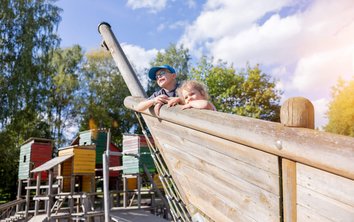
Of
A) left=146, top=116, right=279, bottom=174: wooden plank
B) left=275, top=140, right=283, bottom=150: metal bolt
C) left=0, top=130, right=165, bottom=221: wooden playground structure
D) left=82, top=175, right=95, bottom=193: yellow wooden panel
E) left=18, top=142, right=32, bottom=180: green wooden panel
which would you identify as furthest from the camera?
left=18, top=142, right=32, bottom=180: green wooden panel

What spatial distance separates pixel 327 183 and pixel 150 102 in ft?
6.49

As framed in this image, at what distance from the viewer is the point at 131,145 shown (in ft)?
51.6

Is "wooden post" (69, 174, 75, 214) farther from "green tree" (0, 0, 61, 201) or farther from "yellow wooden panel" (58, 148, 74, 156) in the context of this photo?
"green tree" (0, 0, 61, 201)

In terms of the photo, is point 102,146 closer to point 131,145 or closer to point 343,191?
point 131,145

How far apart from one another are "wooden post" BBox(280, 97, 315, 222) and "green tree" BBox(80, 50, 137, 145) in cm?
2865

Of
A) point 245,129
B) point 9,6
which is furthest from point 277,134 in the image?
point 9,6

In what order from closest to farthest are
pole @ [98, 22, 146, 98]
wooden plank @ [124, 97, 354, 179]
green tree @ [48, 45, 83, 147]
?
wooden plank @ [124, 97, 354, 179], pole @ [98, 22, 146, 98], green tree @ [48, 45, 83, 147]

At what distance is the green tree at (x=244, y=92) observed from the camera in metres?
23.9

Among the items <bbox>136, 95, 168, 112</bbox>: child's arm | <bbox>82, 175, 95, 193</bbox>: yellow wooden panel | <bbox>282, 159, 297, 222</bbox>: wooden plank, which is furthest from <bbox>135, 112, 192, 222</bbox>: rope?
<bbox>82, 175, 95, 193</bbox>: yellow wooden panel

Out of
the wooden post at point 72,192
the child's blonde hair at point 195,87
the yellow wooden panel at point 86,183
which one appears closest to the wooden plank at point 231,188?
Answer: the child's blonde hair at point 195,87

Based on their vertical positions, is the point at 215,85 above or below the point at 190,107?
above

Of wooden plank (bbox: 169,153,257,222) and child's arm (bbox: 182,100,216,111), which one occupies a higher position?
child's arm (bbox: 182,100,216,111)

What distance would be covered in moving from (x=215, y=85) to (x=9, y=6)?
14.4 meters

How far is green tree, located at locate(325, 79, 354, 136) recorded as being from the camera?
923 inches
